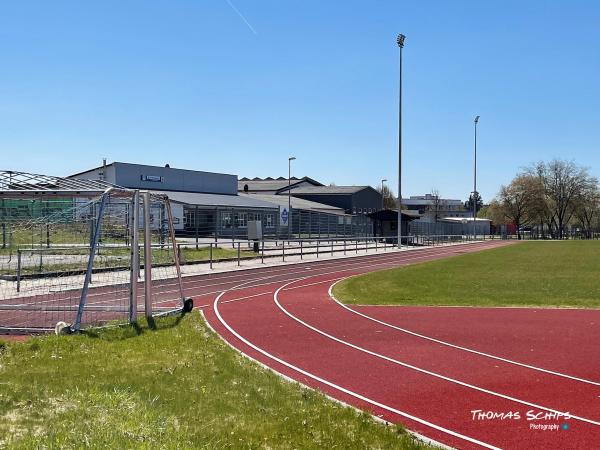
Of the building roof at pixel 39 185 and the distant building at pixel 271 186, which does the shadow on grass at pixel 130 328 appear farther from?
the distant building at pixel 271 186

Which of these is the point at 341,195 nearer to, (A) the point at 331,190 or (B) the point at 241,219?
(A) the point at 331,190

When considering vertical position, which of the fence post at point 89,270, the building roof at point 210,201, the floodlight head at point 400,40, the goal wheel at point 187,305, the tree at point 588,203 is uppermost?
the floodlight head at point 400,40

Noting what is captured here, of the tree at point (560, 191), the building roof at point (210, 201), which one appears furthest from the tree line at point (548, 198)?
the building roof at point (210, 201)

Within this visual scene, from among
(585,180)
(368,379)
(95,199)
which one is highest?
(585,180)

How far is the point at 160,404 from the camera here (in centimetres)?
588

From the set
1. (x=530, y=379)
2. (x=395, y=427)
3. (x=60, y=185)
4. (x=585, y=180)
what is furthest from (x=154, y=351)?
(x=585, y=180)

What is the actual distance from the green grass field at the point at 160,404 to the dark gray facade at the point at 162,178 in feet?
138

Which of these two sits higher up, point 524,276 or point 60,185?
point 60,185

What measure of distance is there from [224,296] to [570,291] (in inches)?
383

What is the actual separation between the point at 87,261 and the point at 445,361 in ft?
38.8

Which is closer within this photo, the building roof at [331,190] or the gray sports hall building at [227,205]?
the gray sports hall building at [227,205]

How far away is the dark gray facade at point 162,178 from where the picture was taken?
51.4 metres

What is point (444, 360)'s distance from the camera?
28.4 feet

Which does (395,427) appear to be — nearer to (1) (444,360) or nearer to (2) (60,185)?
(1) (444,360)
